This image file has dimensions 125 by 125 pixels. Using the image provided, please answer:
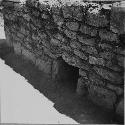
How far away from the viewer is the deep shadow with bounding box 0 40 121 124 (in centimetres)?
383

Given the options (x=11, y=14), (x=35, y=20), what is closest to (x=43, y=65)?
(x=35, y=20)

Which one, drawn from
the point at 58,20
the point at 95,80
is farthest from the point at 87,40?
the point at 58,20

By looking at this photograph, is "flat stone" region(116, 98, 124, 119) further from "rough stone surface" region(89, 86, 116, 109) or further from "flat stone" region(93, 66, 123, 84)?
"flat stone" region(93, 66, 123, 84)

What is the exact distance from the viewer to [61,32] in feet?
15.2

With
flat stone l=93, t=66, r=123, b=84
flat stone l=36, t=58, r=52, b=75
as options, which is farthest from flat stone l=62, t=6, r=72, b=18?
flat stone l=36, t=58, r=52, b=75

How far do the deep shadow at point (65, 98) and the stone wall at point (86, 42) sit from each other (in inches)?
5.3

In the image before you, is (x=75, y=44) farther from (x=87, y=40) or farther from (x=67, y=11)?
(x=67, y=11)

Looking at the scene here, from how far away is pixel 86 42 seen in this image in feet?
13.3

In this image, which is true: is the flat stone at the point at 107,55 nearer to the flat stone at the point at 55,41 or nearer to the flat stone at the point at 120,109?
the flat stone at the point at 120,109

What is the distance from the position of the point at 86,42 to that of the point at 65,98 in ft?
3.60

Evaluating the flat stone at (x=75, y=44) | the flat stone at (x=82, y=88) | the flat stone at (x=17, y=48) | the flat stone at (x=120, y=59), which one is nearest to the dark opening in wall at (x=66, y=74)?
the flat stone at (x=82, y=88)

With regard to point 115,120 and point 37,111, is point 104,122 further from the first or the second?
point 37,111

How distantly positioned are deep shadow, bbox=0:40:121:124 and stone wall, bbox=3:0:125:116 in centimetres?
13

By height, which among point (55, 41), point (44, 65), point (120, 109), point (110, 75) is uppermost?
point (55, 41)
